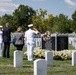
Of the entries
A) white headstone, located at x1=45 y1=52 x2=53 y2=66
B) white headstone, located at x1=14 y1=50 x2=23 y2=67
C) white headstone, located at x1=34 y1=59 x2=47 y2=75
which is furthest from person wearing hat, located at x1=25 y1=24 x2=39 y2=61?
white headstone, located at x1=34 y1=59 x2=47 y2=75

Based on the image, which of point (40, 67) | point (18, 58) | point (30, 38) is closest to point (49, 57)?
point (18, 58)

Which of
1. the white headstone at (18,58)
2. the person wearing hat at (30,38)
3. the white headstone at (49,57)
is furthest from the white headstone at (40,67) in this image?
the person wearing hat at (30,38)

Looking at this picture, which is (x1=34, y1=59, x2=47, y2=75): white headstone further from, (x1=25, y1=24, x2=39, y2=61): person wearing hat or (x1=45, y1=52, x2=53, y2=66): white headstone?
(x1=25, y1=24, x2=39, y2=61): person wearing hat

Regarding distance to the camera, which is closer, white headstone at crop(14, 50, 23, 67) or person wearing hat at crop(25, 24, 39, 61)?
white headstone at crop(14, 50, 23, 67)

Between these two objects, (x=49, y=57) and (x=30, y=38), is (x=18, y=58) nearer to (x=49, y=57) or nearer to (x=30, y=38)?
(x=49, y=57)

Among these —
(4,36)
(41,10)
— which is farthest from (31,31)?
(41,10)

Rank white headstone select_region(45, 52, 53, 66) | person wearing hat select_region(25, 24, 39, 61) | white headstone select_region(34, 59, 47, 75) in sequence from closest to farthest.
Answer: white headstone select_region(34, 59, 47, 75) → white headstone select_region(45, 52, 53, 66) → person wearing hat select_region(25, 24, 39, 61)

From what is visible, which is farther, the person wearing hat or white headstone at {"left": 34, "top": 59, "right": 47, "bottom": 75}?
the person wearing hat

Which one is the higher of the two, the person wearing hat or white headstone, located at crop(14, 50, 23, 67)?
the person wearing hat

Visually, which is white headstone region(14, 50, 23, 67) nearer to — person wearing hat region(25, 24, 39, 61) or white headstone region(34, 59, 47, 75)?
person wearing hat region(25, 24, 39, 61)

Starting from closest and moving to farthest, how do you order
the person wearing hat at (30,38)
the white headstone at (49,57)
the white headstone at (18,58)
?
the white headstone at (18,58)
the white headstone at (49,57)
the person wearing hat at (30,38)

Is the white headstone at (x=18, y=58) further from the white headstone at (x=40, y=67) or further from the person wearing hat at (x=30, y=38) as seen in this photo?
the white headstone at (x=40, y=67)

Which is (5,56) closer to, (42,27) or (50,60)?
(50,60)

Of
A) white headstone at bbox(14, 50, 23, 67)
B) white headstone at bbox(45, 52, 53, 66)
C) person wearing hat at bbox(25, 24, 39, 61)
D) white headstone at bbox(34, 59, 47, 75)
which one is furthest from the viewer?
person wearing hat at bbox(25, 24, 39, 61)
